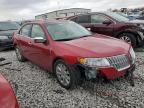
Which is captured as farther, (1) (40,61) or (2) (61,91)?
(1) (40,61)

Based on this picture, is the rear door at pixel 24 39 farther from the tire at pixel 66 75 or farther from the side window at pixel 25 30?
Answer: the tire at pixel 66 75

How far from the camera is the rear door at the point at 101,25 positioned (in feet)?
28.7

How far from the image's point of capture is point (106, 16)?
897cm

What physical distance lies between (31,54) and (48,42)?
4.10ft

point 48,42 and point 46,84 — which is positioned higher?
point 48,42

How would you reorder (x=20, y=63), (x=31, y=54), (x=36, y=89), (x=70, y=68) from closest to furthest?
(x=70, y=68) → (x=36, y=89) → (x=31, y=54) → (x=20, y=63)

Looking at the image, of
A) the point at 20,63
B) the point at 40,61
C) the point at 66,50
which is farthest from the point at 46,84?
the point at 20,63

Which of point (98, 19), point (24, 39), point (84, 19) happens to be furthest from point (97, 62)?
point (84, 19)

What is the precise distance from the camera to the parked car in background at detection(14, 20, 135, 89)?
4328 millimetres

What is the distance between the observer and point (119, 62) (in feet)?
14.6

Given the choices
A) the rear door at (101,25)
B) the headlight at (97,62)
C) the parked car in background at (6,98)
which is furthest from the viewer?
the rear door at (101,25)

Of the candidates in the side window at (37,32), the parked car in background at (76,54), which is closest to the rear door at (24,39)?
the side window at (37,32)

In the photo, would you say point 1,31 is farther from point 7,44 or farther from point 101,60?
point 101,60

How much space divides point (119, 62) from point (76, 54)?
878 millimetres
